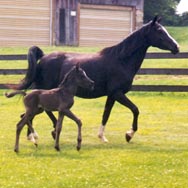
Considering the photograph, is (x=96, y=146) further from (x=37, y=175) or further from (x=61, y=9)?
(x=61, y=9)

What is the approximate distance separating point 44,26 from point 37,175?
3099cm

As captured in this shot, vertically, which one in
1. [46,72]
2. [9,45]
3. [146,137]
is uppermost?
[46,72]

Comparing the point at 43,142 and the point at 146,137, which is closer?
Result: the point at 43,142

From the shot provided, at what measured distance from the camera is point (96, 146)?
41.6ft

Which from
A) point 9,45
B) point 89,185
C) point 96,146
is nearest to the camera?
Result: point 89,185

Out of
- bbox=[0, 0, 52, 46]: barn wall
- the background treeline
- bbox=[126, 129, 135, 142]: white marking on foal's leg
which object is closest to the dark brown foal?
bbox=[126, 129, 135, 142]: white marking on foal's leg

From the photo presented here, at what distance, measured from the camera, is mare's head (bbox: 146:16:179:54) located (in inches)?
529

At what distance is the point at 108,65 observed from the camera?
13.5 meters

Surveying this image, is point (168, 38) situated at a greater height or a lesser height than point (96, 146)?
greater

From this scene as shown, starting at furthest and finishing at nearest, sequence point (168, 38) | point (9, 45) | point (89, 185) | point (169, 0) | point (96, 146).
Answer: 1. point (169, 0)
2. point (9, 45)
3. point (168, 38)
4. point (96, 146)
5. point (89, 185)

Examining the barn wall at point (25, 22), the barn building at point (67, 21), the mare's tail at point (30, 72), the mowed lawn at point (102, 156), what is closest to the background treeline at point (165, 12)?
the barn building at point (67, 21)

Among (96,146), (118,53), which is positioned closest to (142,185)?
(96,146)

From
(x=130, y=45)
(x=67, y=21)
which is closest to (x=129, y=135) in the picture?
(x=130, y=45)

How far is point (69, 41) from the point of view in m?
41.4
